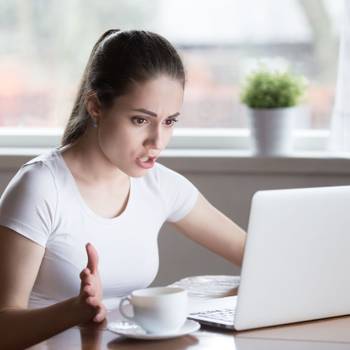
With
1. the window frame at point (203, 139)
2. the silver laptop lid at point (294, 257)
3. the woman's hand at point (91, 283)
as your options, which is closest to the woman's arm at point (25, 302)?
the woman's hand at point (91, 283)

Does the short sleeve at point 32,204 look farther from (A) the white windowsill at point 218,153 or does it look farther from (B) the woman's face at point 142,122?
(A) the white windowsill at point 218,153

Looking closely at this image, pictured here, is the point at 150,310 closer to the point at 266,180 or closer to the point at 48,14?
the point at 266,180

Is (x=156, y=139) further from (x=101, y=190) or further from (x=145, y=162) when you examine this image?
(x=101, y=190)

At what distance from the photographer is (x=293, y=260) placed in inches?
59.0

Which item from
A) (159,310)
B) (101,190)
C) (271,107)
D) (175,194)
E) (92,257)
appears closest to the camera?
(159,310)

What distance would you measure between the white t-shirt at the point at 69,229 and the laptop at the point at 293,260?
0.41m

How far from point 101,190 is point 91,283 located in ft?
1.62

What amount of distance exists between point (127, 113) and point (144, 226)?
31cm

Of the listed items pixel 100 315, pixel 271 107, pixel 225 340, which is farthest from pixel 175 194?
pixel 271 107

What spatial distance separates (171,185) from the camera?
7.02 ft

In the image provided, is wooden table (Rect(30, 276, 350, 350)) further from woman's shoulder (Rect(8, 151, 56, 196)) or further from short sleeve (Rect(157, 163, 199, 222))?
short sleeve (Rect(157, 163, 199, 222))

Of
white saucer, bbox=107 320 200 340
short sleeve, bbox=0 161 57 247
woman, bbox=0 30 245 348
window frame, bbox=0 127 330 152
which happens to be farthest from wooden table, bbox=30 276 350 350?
window frame, bbox=0 127 330 152

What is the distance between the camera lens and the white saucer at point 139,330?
1.41m

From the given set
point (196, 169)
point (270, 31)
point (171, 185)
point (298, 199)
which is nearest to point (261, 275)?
point (298, 199)
